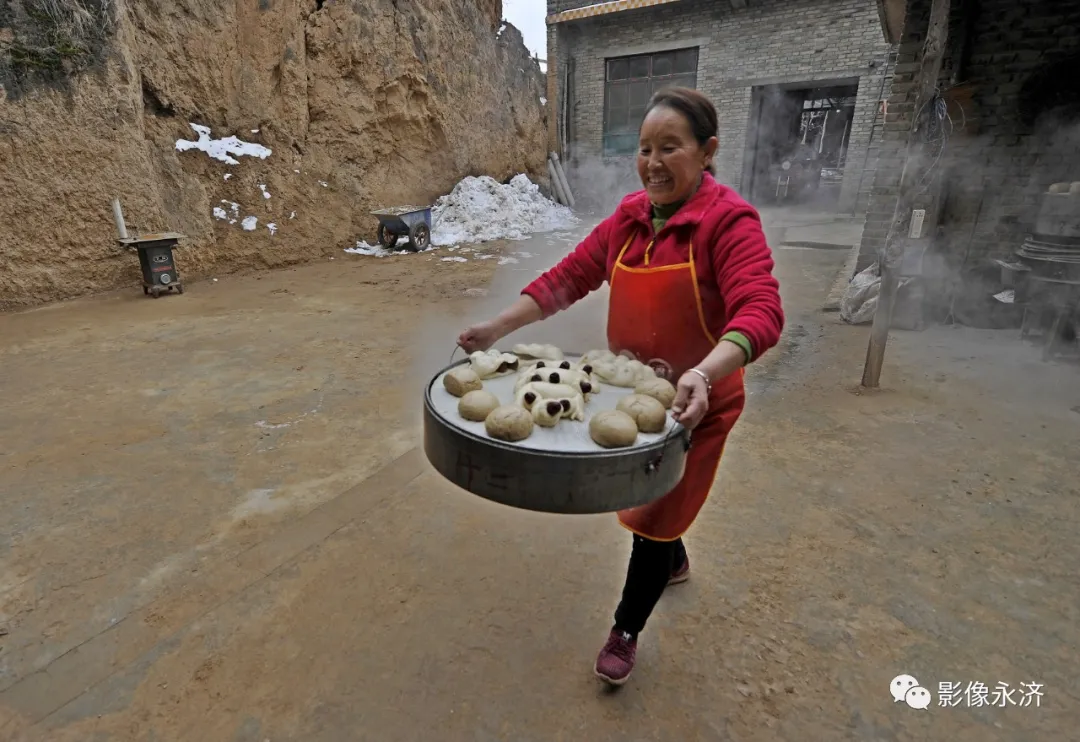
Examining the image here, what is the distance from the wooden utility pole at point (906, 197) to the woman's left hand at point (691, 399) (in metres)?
3.65

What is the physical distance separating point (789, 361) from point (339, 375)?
12.5ft

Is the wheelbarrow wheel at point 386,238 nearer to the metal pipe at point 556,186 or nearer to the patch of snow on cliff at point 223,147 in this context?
the patch of snow on cliff at point 223,147

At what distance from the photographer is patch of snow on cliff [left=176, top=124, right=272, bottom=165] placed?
8.20 meters

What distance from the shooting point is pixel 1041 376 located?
4.60 m

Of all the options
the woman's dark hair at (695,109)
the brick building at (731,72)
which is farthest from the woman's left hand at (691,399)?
the brick building at (731,72)

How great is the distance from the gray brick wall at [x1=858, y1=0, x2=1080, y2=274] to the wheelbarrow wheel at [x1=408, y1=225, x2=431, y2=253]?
273 inches

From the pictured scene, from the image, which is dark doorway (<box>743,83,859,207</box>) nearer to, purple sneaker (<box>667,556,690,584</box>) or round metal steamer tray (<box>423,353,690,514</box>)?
purple sneaker (<box>667,556,690,584</box>)

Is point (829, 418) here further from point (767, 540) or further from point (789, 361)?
point (767, 540)

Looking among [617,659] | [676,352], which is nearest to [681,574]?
[617,659]

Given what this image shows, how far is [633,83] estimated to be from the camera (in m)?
16.2

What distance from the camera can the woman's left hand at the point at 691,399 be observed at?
1311 mm

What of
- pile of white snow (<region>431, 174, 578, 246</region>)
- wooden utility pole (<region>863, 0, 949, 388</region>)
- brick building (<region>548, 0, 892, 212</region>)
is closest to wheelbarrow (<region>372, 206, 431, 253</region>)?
pile of white snow (<region>431, 174, 578, 246</region>)

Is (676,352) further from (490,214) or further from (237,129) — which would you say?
(490,214)

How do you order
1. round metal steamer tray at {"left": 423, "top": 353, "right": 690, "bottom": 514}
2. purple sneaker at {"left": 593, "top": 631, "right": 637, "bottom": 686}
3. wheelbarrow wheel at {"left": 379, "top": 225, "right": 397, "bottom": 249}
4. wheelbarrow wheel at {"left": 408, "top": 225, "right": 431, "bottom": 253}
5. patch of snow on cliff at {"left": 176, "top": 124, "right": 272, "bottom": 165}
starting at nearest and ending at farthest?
round metal steamer tray at {"left": 423, "top": 353, "right": 690, "bottom": 514}
purple sneaker at {"left": 593, "top": 631, "right": 637, "bottom": 686}
patch of snow on cliff at {"left": 176, "top": 124, "right": 272, "bottom": 165}
wheelbarrow wheel at {"left": 408, "top": 225, "right": 431, "bottom": 253}
wheelbarrow wheel at {"left": 379, "top": 225, "right": 397, "bottom": 249}
